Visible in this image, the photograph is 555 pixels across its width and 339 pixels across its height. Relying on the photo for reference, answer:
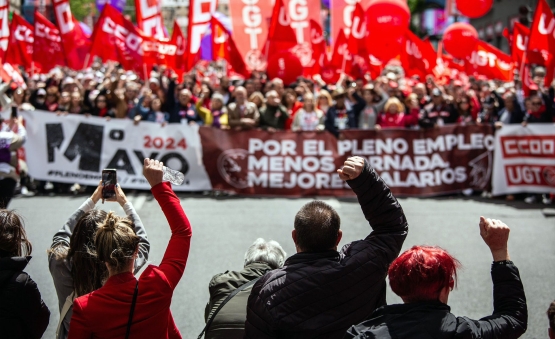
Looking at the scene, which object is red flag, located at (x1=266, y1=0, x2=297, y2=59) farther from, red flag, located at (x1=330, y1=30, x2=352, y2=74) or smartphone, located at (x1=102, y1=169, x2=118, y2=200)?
smartphone, located at (x1=102, y1=169, x2=118, y2=200)

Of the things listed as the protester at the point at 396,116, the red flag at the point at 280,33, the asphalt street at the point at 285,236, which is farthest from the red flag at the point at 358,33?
the asphalt street at the point at 285,236

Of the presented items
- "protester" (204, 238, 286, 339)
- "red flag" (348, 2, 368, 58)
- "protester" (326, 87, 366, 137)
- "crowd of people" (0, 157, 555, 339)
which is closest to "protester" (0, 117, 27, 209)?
"crowd of people" (0, 157, 555, 339)

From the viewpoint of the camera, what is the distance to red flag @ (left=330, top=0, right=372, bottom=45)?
15.3 metres

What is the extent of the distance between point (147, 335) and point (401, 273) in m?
1.15

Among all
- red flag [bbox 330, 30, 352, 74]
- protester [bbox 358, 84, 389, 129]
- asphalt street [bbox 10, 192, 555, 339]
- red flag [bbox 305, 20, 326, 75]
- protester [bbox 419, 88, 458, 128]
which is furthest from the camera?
red flag [bbox 330, 30, 352, 74]

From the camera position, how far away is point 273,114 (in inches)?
459

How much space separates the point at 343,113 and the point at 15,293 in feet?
31.1

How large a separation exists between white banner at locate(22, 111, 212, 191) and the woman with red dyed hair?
8907 mm

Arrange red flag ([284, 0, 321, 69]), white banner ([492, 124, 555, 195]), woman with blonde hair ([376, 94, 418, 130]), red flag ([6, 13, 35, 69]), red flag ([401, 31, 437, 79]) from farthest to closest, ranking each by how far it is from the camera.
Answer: red flag ([401, 31, 437, 79]) → red flag ([6, 13, 35, 69]) → red flag ([284, 0, 321, 69]) → woman with blonde hair ([376, 94, 418, 130]) → white banner ([492, 124, 555, 195])

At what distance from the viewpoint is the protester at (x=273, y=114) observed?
457 inches

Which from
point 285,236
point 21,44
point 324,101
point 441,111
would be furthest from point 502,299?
point 21,44

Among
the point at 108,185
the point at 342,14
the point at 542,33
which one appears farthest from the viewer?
the point at 342,14

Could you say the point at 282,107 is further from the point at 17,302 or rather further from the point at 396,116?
the point at 17,302

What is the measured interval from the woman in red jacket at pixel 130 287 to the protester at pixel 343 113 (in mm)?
8692
